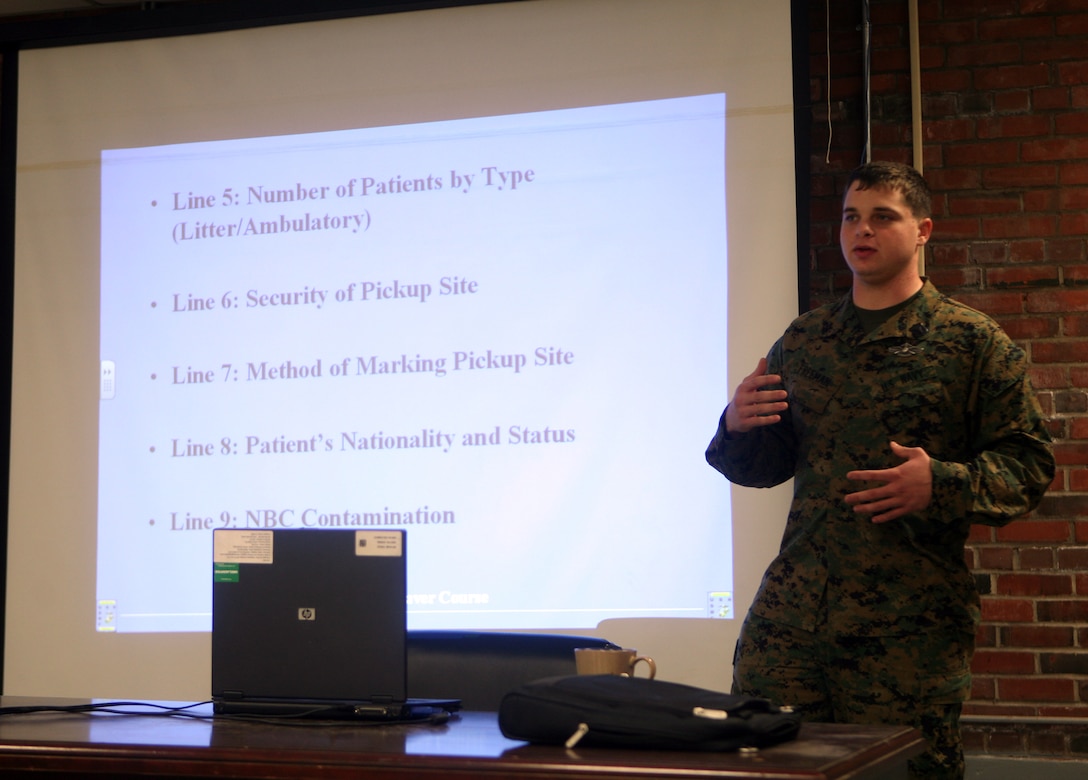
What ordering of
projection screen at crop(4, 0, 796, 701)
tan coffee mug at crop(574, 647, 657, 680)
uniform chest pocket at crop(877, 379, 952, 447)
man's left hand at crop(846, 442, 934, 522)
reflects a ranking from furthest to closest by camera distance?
projection screen at crop(4, 0, 796, 701), uniform chest pocket at crop(877, 379, 952, 447), man's left hand at crop(846, 442, 934, 522), tan coffee mug at crop(574, 647, 657, 680)

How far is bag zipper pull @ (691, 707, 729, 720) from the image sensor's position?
116cm

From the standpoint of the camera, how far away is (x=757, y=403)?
1998 mm

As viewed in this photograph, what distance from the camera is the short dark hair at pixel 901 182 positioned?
205cm

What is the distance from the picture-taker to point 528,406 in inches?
125

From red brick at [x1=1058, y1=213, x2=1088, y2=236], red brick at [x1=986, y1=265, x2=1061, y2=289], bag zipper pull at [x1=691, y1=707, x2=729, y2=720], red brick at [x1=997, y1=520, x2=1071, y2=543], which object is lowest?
bag zipper pull at [x1=691, y1=707, x2=729, y2=720]

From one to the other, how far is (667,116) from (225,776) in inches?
94.9

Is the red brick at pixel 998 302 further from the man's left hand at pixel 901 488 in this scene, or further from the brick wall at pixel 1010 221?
the man's left hand at pixel 901 488

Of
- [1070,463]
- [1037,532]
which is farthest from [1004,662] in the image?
[1070,463]

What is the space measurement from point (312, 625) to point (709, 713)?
1.96 ft

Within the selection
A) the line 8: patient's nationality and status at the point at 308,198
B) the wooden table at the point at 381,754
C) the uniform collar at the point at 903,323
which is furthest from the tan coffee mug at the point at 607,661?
the line 8: patient's nationality and status at the point at 308,198

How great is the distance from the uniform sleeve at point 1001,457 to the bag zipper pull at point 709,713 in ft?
2.69

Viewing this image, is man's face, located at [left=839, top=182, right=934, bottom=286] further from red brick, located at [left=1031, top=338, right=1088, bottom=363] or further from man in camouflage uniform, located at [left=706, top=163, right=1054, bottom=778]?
red brick, located at [left=1031, top=338, right=1088, bottom=363]

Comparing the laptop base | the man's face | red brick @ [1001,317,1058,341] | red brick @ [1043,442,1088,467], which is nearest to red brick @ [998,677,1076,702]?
red brick @ [1043,442,1088,467]

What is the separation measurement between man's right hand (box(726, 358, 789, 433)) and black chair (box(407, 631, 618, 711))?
50 centimetres
